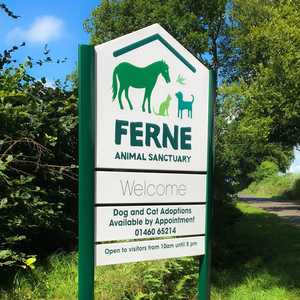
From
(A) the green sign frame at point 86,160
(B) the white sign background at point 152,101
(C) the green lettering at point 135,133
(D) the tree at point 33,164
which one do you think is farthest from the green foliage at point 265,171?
(A) the green sign frame at point 86,160

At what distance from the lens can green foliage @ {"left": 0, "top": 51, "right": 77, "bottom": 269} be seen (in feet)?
20.5

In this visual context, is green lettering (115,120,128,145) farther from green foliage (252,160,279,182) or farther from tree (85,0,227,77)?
green foliage (252,160,279,182)

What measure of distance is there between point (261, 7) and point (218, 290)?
20685 mm

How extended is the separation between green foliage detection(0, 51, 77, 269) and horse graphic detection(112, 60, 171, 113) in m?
2.48

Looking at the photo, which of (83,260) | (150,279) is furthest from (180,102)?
(150,279)

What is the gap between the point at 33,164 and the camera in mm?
6910

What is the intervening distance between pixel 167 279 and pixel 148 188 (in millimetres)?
2518

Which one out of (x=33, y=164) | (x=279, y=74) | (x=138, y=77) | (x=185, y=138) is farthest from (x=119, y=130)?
(x=279, y=74)

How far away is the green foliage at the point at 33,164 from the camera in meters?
6.25

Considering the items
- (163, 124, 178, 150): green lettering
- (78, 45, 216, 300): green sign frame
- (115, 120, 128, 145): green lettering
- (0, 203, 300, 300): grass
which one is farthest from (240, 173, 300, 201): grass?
(78, 45, 216, 300): green sign frame

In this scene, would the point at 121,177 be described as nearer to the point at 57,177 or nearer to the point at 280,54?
the point at 57,177

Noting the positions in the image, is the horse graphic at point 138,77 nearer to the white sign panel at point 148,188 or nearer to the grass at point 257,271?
the white sign panel at point 148,188

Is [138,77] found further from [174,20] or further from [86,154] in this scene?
[174,20]

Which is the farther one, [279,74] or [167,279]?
[279,74]
